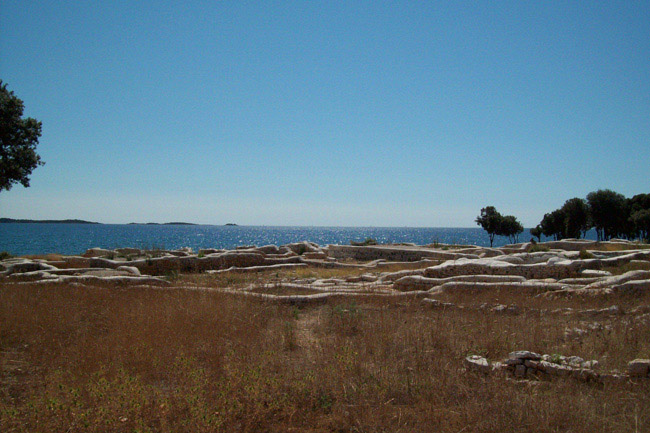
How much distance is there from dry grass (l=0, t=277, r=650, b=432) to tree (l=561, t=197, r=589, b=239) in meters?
43.3

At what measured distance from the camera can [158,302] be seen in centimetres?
895

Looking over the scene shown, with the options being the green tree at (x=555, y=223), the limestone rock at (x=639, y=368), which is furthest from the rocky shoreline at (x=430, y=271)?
the green tree at (x=555, y=223)

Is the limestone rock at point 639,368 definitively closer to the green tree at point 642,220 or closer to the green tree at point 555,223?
the green tree at point 642,220

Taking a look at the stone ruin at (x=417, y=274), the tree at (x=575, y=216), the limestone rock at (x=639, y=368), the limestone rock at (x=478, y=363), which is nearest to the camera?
the limestone rock at (x=639, y=368)

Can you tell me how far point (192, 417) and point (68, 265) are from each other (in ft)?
56.3

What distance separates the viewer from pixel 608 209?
1639 inches

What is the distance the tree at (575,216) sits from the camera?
44156 millimetres

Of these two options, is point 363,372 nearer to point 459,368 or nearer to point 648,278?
point 459,368

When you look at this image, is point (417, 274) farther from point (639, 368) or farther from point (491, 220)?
point (491, 220)

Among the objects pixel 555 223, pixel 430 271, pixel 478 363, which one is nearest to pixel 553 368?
pixel 478 363

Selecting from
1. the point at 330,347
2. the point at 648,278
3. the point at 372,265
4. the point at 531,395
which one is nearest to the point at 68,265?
the point at 372,265

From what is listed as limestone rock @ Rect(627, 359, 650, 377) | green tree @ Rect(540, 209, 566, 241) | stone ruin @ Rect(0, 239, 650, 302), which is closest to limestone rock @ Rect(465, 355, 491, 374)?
limestone rock @ Rect(627, 359, 650, 377)

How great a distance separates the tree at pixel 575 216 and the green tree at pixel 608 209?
113cm

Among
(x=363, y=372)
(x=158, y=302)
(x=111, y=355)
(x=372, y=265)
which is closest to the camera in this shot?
(x=363, y=372)
